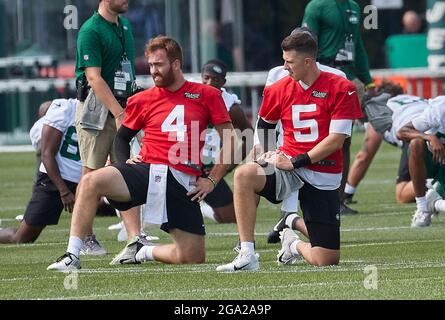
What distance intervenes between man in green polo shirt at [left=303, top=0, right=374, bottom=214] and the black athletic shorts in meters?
4.09

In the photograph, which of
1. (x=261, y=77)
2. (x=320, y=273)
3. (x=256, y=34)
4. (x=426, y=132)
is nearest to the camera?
(x=320, y=273)

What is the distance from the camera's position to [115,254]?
12.3 metres

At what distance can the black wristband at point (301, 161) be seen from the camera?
34.8ft

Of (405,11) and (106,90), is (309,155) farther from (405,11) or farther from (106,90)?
(405,11)

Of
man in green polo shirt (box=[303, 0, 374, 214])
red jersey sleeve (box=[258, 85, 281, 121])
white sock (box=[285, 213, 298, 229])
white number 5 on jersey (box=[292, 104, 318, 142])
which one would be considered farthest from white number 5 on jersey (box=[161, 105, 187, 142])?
man in green polo shirt (box=[303, 0, 374, 214])

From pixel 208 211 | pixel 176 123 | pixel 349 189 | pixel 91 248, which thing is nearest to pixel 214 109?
pixel 176 123

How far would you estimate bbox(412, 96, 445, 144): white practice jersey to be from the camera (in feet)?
43.9

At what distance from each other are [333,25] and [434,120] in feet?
7.06

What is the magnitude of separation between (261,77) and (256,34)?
15.5ft

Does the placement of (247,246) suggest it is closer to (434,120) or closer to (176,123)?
(176,123)

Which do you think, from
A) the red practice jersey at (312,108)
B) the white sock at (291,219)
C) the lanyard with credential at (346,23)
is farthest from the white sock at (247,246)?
the lanyard with credential at (346,23)

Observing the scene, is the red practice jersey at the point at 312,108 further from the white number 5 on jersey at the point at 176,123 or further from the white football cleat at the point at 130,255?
the white football cleat at the point at 130,255
